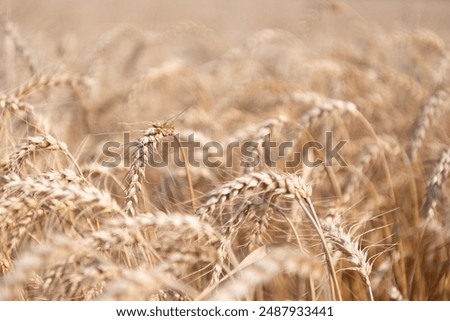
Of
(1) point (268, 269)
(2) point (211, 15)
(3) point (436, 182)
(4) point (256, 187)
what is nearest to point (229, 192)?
(4) point (256, 187)

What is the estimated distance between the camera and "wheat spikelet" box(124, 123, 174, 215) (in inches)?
59.6

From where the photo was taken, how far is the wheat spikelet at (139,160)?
151cm

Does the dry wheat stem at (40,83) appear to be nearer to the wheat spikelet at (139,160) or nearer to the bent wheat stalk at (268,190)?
the wheat spikelet at (139,160)

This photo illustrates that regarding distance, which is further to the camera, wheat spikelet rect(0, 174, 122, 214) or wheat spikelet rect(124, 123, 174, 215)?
wheat spikelet rect(124, 123, 174, 215)

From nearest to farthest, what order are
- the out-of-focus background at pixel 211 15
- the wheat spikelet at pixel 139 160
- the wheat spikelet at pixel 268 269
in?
1. the wheat spikelet at pixel 268 269
2. the wheat spikelet at pixel 139 160
3. the out-of-focus background at pixel 211 15

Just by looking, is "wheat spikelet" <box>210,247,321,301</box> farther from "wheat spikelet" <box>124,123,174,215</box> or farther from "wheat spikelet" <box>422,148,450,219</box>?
"wheat spikelet" <box>422,148,450,219</box>

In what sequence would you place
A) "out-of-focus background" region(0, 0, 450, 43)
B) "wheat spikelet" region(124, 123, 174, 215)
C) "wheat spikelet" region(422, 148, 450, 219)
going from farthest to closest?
"out-of-focus background" region(0, 0, 450, 43)
"wheat spikelet" region(422, 148, 450, 219)
"wheat spikelet" region(124, 123, 174, 215)

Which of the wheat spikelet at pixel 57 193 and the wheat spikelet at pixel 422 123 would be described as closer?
the wheat spikelet at pixel 57 193

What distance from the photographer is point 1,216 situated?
4.70 ft

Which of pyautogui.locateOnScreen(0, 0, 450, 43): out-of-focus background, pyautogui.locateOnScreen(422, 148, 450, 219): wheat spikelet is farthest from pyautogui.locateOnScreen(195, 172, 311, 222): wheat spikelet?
pyautogui.locateOnScreen(0, 0, 450, 43): out-of-focus background

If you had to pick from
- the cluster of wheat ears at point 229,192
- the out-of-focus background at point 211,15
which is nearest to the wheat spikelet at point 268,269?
the cluster of wheat ears at point 229,192

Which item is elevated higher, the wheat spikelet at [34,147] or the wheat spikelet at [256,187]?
the wheat spikelet at [34,147]
